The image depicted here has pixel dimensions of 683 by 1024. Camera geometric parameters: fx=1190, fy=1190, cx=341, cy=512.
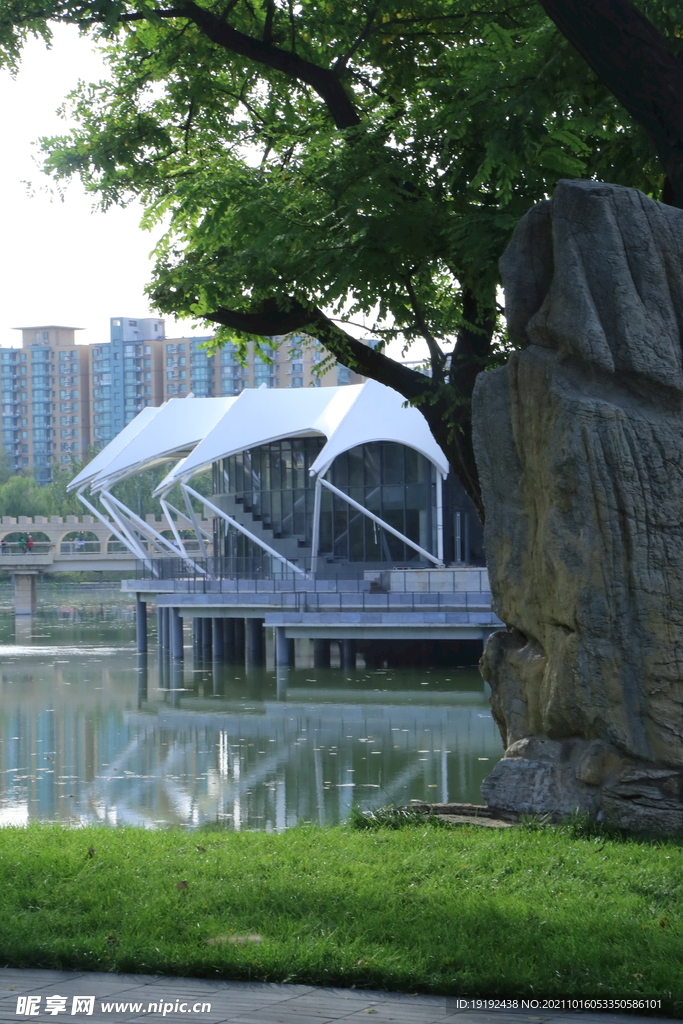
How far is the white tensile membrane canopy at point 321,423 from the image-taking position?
3875 centimetres

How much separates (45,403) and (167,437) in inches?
4105

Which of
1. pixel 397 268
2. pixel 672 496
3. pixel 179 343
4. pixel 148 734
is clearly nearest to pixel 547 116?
pixel 397 268

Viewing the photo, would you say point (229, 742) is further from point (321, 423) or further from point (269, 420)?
point (269, 420)

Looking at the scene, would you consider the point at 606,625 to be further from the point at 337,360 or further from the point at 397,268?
the point at 337,360

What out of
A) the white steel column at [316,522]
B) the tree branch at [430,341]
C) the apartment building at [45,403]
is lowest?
the white steel column at [316,522]

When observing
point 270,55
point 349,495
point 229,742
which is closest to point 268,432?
point 349,495

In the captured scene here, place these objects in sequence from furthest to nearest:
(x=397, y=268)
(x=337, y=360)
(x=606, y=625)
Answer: (x=337, y=360) < (x=397, y=268) < (x=606, y=625)

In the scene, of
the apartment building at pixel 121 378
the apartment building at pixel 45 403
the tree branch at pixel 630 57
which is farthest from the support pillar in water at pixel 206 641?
the apartment building at pixel 45 403

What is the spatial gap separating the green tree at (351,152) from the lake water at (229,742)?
4.90 metres

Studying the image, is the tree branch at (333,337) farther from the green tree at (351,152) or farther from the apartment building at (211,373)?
the apartment building at (211,373)

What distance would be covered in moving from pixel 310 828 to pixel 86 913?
8.82ft

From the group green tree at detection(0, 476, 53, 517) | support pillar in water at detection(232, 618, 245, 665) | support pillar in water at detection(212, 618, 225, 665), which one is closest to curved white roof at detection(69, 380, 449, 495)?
support pillar in water at detection(212, 618, 225, 665)

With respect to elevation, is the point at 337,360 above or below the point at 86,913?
above

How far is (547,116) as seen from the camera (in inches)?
334
